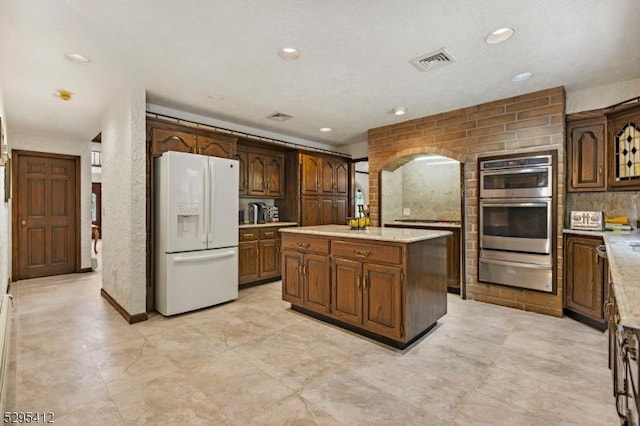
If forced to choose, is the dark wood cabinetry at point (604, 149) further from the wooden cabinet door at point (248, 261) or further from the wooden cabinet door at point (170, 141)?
the wooden cabinet door at point (170, 141)

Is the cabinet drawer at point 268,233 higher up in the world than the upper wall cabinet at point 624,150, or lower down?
lower down

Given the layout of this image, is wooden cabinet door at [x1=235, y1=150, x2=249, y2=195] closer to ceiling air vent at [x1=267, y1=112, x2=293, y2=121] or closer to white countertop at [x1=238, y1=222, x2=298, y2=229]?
white countertop at [x1=238, y1=222, x2=298, y2=229]

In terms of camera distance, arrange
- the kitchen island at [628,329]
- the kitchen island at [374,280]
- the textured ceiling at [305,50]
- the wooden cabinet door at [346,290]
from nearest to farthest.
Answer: the kitchen island at [628,329]
the textured ceiling at [305,50]
the kitchen island at [374,280]
the wooden cabinet door at [346,290]

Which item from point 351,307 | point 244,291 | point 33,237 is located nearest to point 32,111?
point 33,237

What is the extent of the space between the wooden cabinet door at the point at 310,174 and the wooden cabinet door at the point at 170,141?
6.63ft

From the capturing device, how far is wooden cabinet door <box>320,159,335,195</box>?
588 cm

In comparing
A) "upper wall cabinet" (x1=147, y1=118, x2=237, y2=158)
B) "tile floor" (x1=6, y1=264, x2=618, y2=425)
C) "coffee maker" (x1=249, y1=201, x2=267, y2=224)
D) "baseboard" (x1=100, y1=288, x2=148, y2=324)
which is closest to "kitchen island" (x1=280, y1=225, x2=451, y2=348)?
"tile floor" (x1=6, y1=264, x2=618, y2=425)

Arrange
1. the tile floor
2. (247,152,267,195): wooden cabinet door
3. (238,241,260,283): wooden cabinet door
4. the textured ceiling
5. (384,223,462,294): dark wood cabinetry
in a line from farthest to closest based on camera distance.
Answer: (247,152,267,195): wooden cabinet door → (238,241,260,283): wooden cabinet door → (384,223,462,294): dark wood cabinetry → the textured ceiling → the tile floor

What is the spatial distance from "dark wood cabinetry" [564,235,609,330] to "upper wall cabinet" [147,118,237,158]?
170 inches

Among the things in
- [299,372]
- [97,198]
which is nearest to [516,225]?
[299,372]

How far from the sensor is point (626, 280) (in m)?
1.19

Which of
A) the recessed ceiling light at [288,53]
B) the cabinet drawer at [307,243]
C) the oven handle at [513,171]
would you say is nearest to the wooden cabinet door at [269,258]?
the cabinet drawer at [307,243]

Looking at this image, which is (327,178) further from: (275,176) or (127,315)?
(127,315)

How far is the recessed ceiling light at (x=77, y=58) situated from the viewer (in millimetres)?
2662
